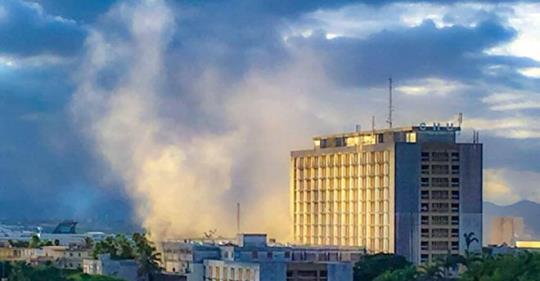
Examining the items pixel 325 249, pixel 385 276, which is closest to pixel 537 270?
pixel 385 276

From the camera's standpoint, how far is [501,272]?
10306cm

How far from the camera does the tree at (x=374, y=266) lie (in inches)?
5374

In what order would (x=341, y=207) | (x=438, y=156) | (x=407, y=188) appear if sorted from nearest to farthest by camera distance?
(x=407, y=188) < (x=438, y=156) < (x=341, y=207)

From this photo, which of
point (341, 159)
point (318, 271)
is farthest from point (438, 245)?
point (318, 271)

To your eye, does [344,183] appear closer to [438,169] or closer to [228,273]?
[438,169]

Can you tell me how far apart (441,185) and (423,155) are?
412 centimetres

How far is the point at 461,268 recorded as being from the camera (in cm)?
13700

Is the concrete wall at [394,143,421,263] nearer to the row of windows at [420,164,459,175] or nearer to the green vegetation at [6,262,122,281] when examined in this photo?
the row of windows at [420,164,459,175]

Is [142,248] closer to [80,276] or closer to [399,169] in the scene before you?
[80,276]

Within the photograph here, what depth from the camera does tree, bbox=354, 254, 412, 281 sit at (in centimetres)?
13650

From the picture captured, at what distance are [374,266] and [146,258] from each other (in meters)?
21.8

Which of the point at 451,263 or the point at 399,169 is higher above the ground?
the point at 399,169

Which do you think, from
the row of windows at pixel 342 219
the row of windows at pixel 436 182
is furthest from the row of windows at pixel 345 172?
the row of windows at pixel 342 219

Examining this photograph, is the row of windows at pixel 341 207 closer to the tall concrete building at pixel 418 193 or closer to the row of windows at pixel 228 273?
the tall concrete building at pixel 418 193
